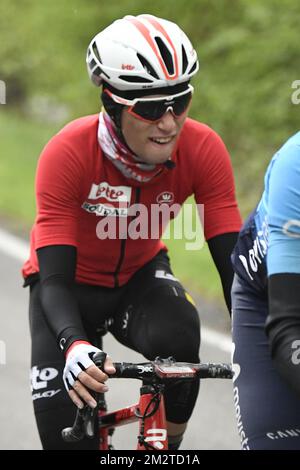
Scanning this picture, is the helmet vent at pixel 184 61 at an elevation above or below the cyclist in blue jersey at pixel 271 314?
above

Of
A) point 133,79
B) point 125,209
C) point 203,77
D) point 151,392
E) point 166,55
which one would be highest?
point 203,77

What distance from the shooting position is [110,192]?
439 cm

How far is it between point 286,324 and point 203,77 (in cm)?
1052

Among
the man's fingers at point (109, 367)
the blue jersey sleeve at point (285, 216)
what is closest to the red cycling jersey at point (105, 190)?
the man's fingers at point (109, 367)

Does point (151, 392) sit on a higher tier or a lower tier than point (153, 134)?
lower

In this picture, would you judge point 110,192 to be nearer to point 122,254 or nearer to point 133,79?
point 122,254

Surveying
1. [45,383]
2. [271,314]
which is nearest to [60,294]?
[45,383]

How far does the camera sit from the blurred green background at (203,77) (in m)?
11.1

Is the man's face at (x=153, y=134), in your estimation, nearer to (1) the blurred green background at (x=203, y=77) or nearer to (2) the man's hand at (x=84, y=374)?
(2) the man's hand at (x=84, y=374)

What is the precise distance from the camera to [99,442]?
4.34 m

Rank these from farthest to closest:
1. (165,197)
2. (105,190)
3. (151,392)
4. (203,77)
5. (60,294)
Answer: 1. (203,77)
2. (165,197)
3. (105,190)
4. (60,294)
5. (151,392)
